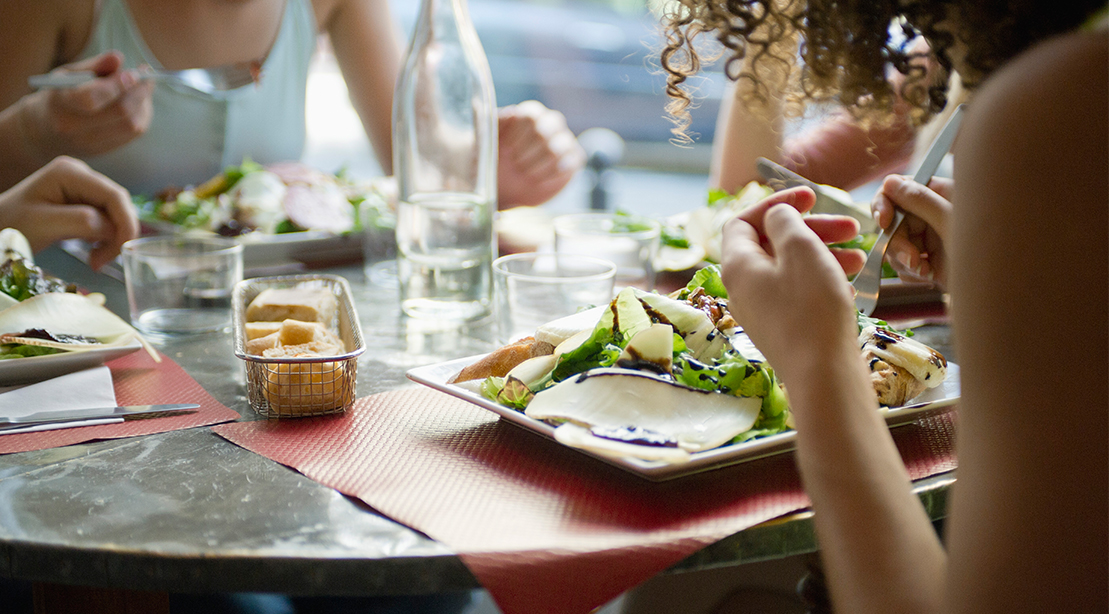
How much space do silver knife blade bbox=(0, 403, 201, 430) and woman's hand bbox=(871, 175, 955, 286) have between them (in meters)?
0.92

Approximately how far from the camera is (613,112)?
779cm

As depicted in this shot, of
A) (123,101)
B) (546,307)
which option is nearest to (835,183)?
(546,307)

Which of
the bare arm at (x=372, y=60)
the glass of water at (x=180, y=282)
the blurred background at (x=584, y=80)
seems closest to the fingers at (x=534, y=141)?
the bare arm at (x=372, y=60)

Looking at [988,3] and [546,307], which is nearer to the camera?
[988,3]

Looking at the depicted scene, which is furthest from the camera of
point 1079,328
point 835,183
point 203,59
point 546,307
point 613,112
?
point 613,112

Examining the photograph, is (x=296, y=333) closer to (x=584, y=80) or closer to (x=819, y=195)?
(x=819, y=195)

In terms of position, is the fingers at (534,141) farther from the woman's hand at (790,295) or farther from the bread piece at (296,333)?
the woman's hand at (790,295)

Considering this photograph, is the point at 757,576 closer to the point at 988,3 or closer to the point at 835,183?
the point at 835,183

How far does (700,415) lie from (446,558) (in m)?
0.27

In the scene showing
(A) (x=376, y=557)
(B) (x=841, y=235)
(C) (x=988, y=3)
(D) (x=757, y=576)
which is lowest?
(D) (x=757, y=576)

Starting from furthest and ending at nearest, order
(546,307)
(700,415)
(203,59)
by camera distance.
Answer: (203,59) → (546,307) → (700,415)

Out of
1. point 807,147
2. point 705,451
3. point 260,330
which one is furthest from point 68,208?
point 807,147

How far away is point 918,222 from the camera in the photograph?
1.15 m

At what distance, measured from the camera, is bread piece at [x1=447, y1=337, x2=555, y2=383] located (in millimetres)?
924
